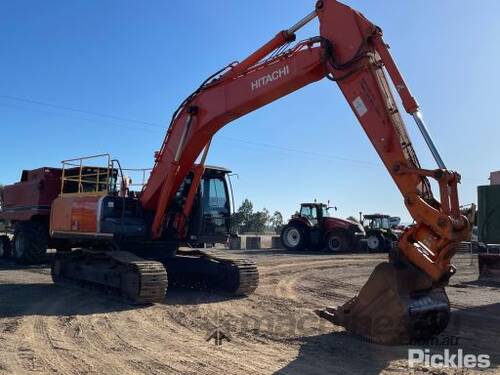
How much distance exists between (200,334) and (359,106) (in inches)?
162

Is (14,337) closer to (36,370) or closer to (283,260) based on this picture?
(36,370)

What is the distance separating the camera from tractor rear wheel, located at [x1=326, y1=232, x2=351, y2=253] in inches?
1032

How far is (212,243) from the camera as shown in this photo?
11.7 metres

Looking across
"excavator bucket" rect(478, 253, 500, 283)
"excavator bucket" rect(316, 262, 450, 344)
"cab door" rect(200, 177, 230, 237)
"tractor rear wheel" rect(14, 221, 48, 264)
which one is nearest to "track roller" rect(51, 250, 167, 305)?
"cab door" rect(200, 177, 230, 237)

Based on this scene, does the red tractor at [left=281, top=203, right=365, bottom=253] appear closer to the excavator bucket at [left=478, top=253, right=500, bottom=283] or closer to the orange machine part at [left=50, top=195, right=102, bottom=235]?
the excavator bucket at [left=478, top=253, right=500, bottom=283]

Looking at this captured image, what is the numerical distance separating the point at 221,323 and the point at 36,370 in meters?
3.23

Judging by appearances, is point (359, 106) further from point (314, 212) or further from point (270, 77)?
point (314, 212)

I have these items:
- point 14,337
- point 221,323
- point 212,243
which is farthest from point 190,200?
point 14,337

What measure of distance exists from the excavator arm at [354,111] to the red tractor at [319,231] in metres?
16.3

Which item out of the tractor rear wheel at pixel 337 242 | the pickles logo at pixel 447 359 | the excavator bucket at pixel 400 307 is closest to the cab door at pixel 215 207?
the excavator bucket at pixel 400 307

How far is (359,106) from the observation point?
7.85m

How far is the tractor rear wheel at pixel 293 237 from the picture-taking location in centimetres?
2725

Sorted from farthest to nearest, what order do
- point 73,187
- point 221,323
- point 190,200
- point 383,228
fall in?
point 383,228
point 73,187
point 190,200
point 221,323

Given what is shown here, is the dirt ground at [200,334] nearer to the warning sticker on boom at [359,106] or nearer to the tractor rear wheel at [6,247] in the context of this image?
the warning sticker on boom at [359,106]
